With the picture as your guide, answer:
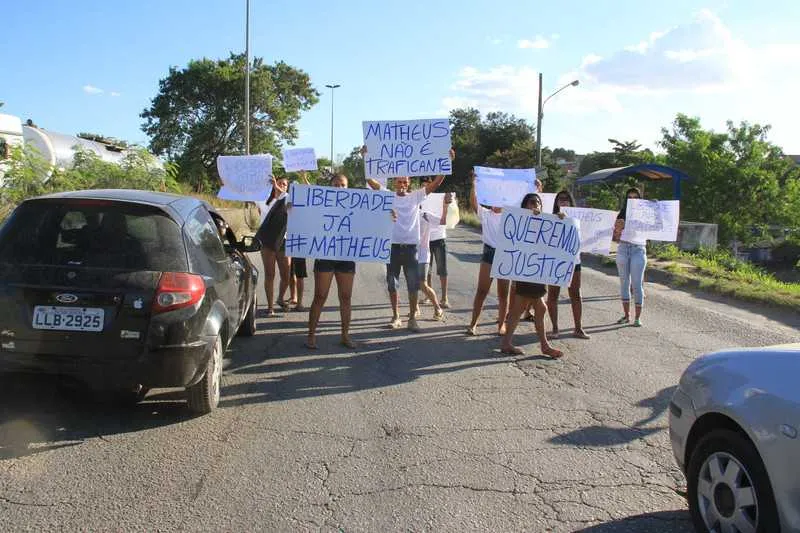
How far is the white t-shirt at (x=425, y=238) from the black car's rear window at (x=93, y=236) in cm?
455

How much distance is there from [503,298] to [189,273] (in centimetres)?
421

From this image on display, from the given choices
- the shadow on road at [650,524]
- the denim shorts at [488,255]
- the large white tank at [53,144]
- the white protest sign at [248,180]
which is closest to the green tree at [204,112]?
the large white tank at [53,144]

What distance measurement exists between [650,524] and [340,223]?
14.9 feet

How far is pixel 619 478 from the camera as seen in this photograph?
161 inches

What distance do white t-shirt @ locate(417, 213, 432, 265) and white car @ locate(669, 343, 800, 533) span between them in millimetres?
5659

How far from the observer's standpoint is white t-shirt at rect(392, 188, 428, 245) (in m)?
8.12

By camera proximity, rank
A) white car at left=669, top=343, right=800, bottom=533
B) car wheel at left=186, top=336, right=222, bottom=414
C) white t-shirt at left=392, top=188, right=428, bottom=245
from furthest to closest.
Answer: white t-shirt at left=392, top=188, right=428, bottom=245 < car wheel at left=186, top=336, right=222, bottom=414 < white car at left=669, top=343, right=800, bottom=533

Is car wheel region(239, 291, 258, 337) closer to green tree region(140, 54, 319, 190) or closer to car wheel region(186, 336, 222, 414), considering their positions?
car wheel region(186, 336, 222, 414)

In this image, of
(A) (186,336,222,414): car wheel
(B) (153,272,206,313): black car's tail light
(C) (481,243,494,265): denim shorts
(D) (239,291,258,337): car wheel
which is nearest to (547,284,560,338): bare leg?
(C) (481,243,494,265): denim shorts

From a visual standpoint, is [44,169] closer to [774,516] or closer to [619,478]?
[619,478]

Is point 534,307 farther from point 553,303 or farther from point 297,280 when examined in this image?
point 297,280

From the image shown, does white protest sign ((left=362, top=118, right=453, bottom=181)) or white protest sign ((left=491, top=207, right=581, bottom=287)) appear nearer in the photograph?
white protest sign ((left=491, top=207, right=581, bottom=287))

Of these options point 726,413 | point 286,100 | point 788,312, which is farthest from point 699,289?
point 286,100

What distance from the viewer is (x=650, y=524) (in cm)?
350
